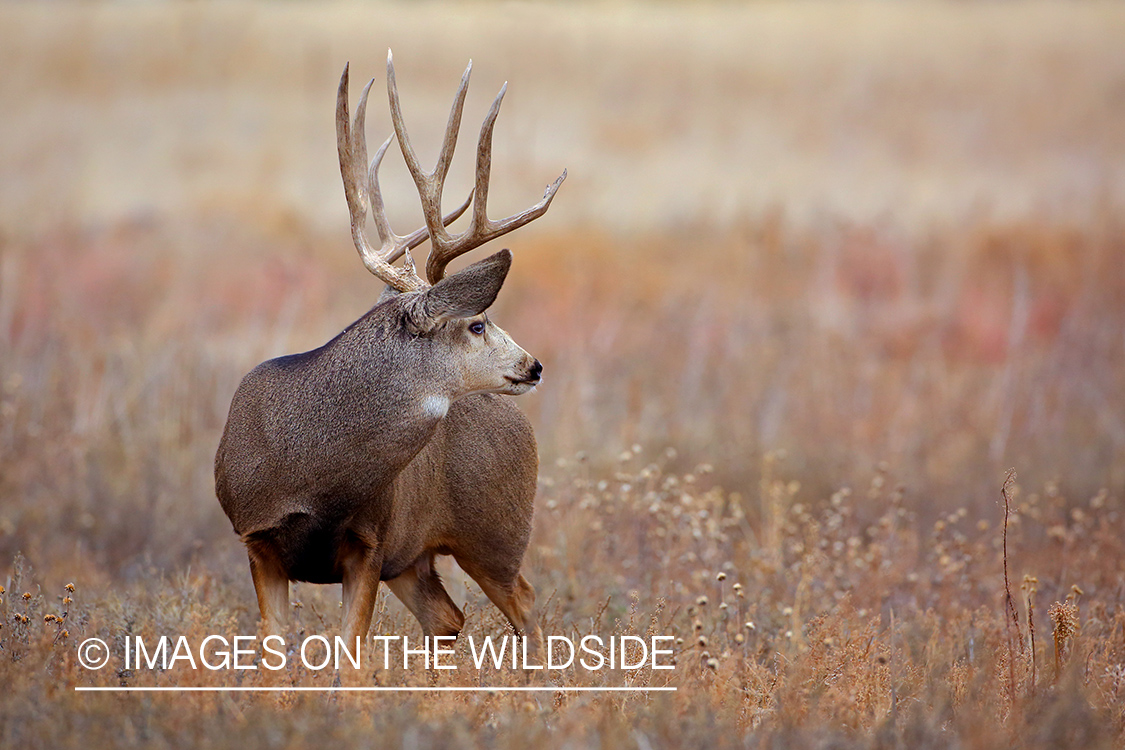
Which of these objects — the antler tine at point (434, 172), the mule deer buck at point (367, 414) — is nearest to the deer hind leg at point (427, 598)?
the mule deer buck at point (367, 414)

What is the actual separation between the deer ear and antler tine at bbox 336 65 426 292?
39cm

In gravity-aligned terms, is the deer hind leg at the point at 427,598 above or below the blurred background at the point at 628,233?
below

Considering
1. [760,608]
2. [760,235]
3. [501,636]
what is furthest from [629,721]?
[760,235]

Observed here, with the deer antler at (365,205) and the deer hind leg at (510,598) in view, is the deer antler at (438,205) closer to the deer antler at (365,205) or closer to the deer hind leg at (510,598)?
the deer antler at (365,205)

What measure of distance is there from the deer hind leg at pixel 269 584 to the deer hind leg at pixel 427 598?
1002 millimetres

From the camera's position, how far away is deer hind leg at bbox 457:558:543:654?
6625mm

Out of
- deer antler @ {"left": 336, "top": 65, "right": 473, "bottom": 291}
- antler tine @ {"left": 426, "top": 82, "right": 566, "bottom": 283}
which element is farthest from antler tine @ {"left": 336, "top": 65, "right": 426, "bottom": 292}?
antler tine @ {"left": 426, "top": 82, "right": 566, "bottom": 283}

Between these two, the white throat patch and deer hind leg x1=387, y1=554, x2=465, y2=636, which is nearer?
the white throat patch

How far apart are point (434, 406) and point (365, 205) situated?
1252mm

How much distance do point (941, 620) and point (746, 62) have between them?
72.0 feet

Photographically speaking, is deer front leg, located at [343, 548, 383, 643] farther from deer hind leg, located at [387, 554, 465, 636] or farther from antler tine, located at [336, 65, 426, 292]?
antler tine, located at [336, 65, 426, 292]

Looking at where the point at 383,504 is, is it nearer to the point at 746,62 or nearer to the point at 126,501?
the point at 126,501

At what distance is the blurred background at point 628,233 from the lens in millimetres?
11711

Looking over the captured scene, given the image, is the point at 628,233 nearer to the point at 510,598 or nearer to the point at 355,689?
the point at 510,598
